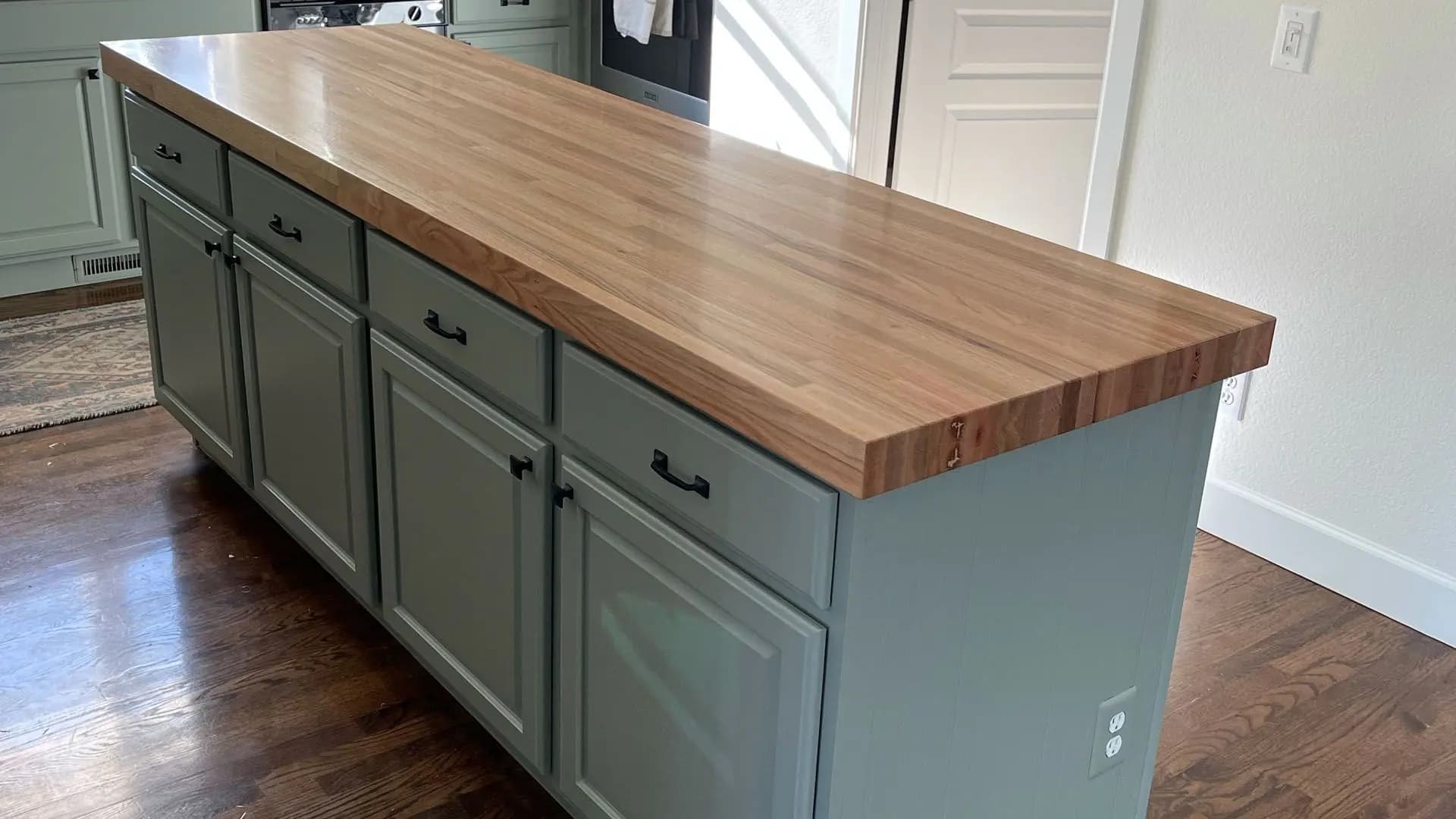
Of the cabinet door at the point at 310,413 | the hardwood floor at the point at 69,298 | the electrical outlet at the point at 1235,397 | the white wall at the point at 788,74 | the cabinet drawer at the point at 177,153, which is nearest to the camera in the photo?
the cabinet door at the point at 310,413

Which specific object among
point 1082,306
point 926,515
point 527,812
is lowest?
point 527,812

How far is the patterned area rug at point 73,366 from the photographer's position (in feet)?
10.7

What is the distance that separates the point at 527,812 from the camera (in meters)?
2.03

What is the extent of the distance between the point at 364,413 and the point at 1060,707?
3.80 feet

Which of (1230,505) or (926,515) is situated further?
(1230,505)

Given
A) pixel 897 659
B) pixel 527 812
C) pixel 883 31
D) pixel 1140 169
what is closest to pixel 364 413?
pixel 527 812

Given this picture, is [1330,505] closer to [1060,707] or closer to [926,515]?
[1060,707]

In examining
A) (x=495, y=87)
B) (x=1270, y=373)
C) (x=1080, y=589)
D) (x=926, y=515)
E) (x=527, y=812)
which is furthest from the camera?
(x=1270, y=373)

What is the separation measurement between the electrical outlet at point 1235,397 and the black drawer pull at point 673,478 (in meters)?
1.73

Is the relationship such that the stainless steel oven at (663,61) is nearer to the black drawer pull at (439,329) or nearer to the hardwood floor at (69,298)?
the hardwood floor at (69,298)

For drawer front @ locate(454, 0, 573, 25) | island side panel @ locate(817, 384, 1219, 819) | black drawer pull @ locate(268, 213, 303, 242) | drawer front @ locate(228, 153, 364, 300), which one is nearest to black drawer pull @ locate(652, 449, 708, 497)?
island side panel @ locate(817, 384, 1219, 819)

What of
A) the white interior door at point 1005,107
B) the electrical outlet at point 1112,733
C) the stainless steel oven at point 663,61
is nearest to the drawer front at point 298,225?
the electrical outlet at point 1112,733

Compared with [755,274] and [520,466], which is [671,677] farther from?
[755,274]

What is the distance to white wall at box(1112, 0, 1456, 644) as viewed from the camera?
250 cm
